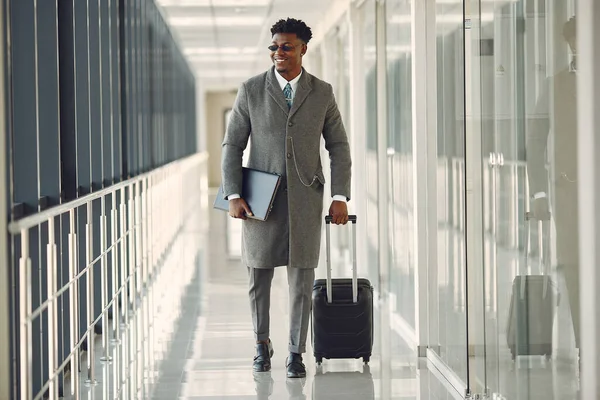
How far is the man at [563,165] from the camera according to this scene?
322cm

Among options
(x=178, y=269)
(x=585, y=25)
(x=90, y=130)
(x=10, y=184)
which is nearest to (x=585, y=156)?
(x=585, y=25)

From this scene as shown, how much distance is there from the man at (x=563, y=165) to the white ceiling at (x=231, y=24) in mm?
7265

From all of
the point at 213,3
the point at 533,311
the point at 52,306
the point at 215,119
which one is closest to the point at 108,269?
the point at 52,306

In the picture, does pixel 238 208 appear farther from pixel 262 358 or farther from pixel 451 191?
pixel 451 191

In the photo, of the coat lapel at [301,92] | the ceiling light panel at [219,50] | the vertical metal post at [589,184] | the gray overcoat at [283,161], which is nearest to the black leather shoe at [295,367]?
the gray overcoat at [283,161]

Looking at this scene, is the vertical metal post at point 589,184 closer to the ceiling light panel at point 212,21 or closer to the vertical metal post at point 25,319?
the vertical metal post at point 25,319

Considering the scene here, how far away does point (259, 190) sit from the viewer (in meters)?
4.86

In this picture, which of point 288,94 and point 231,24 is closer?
point 288,94

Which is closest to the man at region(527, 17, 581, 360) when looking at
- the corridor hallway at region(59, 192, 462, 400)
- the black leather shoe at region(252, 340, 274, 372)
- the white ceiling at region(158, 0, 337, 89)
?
the corridor hallway at region(59, 192, 462, 400)

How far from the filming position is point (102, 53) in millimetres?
6883

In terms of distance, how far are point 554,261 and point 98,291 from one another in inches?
159

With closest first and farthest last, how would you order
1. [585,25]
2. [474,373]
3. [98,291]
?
[585,25] → [474,373] → [98,291]

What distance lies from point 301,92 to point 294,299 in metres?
1.02

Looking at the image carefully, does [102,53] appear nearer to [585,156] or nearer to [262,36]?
[585,156]
